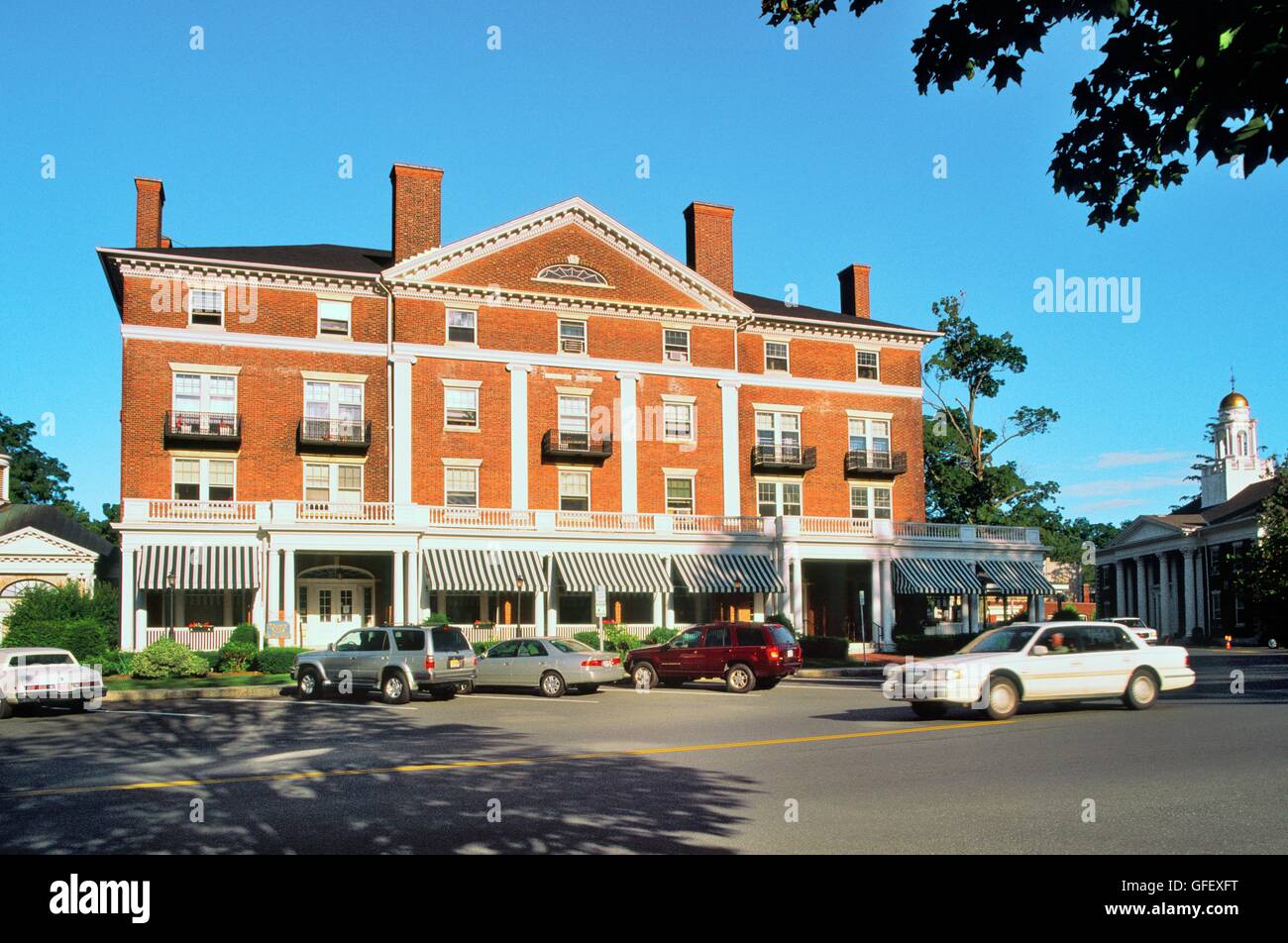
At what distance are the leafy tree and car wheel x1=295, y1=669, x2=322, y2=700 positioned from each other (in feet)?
72.1

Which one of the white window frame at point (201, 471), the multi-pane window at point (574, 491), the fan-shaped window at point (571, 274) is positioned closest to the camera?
the white window frame at point (201, 471)

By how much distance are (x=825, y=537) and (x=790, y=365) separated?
327 inches

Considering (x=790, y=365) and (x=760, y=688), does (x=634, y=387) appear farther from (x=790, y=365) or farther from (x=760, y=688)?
(x=760, y=688)

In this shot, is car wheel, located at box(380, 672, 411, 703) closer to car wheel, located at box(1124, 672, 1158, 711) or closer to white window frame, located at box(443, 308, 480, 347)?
car wheel, located at box(1124, 672, 1158, 711)

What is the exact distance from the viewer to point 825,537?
46531 mm

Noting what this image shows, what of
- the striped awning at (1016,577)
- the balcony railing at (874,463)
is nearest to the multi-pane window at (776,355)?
the balcony railing at (874,463)

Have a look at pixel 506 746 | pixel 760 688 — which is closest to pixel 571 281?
pixel 760 688

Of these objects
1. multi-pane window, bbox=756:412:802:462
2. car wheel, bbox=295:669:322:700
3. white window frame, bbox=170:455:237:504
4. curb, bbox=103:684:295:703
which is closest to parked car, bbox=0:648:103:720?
curb, bbox=103:684:295:703

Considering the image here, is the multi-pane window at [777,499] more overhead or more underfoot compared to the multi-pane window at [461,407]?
more underfoot

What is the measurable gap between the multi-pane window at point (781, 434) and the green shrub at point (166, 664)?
83.2 feet

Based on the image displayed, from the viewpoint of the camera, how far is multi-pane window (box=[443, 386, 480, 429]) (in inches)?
1725

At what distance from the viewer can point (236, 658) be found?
33812 mm

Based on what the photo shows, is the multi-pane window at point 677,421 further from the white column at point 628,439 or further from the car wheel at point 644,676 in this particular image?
the car wheel at point 644,676

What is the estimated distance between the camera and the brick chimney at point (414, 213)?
44344mm
